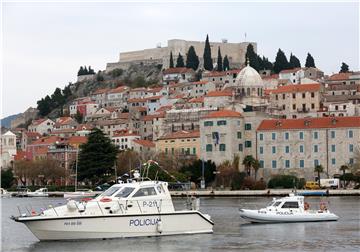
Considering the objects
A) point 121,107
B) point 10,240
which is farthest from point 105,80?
point 10,240

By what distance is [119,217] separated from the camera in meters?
37.1

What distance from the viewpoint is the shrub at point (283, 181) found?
302 ft

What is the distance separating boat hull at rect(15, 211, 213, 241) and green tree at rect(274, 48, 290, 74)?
118597 mm

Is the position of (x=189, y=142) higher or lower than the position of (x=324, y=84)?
lower

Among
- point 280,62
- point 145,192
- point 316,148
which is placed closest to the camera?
point 145,192

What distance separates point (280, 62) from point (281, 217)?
109509mm

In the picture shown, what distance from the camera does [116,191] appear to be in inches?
1494

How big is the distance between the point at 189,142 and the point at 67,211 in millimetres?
74370

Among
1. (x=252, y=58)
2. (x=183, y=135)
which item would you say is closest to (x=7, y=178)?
(x=183, y=135)

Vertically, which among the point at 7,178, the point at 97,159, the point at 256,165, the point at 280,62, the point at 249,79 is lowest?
the point at 7,178

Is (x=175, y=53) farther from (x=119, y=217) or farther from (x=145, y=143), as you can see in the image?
(x=119, y=217)

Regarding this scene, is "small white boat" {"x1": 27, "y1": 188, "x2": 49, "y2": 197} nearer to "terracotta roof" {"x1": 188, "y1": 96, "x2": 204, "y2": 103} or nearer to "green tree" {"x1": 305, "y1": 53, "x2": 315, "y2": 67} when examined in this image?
"terracotta roof" {"x1": 188, "y1": 96, "x2": 204, "y2": 103}

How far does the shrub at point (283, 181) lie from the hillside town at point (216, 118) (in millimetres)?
2242

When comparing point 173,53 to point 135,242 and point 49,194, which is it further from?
point 135,242
